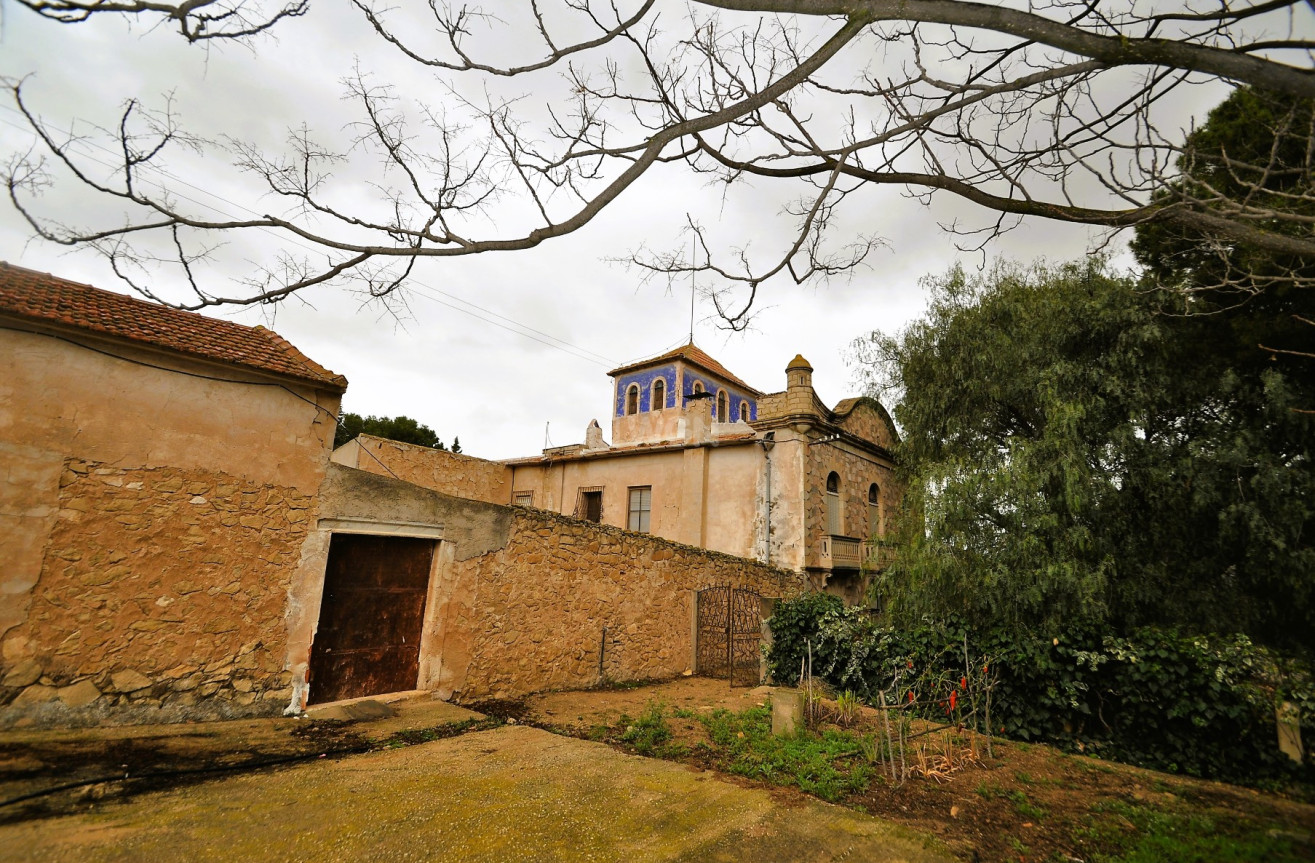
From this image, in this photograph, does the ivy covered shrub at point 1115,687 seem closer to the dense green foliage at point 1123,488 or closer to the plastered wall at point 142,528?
the dense green foliage at point 1123,488

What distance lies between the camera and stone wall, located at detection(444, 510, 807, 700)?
8.04 meters

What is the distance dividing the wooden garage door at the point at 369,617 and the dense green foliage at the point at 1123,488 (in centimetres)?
725

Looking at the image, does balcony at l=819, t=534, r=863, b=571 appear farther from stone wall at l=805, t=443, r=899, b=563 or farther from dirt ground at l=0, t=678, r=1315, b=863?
dirt ground at l=0, t=678, r=1315, b=863

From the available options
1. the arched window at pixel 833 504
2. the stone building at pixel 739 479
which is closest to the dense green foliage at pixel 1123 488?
the stone building at pixel 739 479

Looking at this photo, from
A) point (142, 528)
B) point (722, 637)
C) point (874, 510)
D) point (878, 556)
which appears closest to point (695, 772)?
point (142, 528)

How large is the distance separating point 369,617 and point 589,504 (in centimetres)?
1150

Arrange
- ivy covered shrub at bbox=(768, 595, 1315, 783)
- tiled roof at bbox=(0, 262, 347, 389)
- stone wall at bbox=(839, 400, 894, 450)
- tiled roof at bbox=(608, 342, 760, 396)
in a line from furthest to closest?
1. tiled roof at bbox=(608, 342, 760, 396)
2. stone wall at bbox=(839, 400, 894, 450)
3. ivy covered shrub at bbox=(768, 595, 1315, 783)
4. tiled roof at bbox=(0, 262, 347, 389)

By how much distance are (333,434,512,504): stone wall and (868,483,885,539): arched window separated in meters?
10.8

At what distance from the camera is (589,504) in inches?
731

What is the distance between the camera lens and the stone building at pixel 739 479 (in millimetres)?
13945

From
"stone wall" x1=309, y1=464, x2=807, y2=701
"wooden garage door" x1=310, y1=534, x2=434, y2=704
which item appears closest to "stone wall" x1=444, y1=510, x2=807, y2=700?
"stone wall" x1=309, y1=464, x2=807, y2=701

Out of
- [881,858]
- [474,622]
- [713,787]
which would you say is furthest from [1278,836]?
[474,622]

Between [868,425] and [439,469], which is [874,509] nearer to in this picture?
[868,425]

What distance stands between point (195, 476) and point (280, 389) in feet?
4.10
